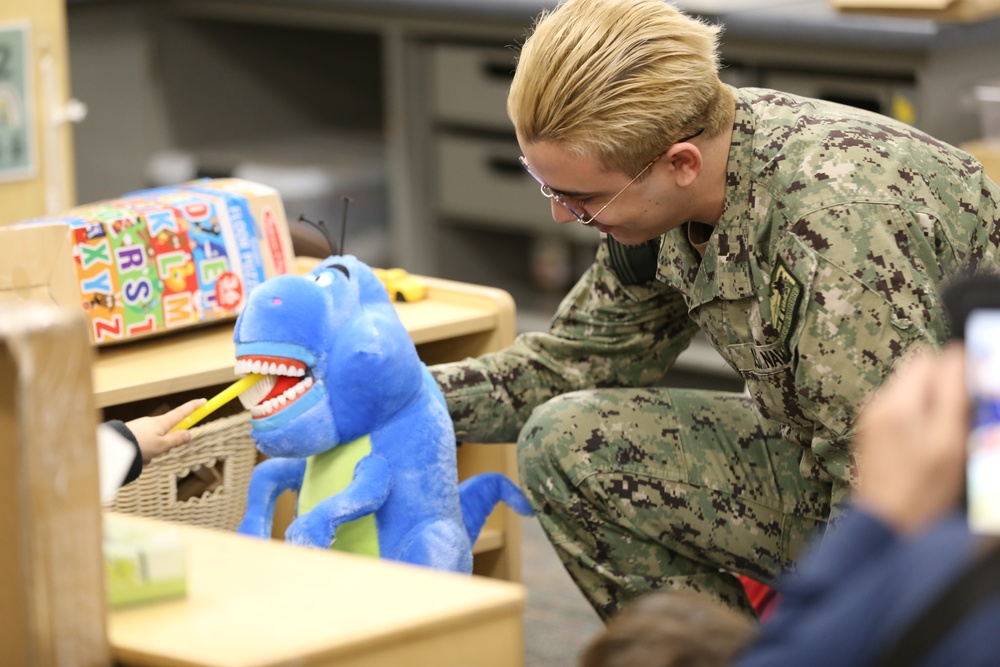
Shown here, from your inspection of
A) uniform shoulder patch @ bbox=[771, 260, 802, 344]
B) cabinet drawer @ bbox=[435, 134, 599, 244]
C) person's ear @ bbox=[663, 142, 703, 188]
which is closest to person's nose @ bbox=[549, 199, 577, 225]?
person's ear @ bbox=[663, 142, 703, 188]

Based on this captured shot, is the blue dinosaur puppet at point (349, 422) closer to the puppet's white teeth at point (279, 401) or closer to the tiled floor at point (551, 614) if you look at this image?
the puppet's white teeth at point (279, 401)

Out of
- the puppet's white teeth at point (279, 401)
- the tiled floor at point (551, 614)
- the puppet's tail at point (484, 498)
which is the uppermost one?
the puppet's white teeth at point (279, 401)

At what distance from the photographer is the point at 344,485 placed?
1415 mm

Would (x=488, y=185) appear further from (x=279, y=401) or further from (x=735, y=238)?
(x=279, y=401)

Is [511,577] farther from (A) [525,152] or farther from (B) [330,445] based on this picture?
(A) [525,152]

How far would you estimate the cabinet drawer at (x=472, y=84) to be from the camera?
2.96 m

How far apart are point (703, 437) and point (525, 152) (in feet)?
1.35

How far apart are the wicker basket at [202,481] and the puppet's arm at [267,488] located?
0.23 ft

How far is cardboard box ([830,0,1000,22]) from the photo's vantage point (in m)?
2.22

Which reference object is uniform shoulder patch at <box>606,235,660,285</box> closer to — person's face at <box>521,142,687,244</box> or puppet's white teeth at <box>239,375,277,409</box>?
person's face at <box>521,142,687,244</box>

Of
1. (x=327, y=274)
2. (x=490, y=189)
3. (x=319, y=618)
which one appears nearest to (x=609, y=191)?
(x=327, y=274)

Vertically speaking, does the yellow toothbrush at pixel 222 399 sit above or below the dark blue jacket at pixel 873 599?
below

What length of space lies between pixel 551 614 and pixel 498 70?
1.39m

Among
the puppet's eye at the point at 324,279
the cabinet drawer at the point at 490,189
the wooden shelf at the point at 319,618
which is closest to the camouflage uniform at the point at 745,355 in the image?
the puppet's eye at the point at 324,279
